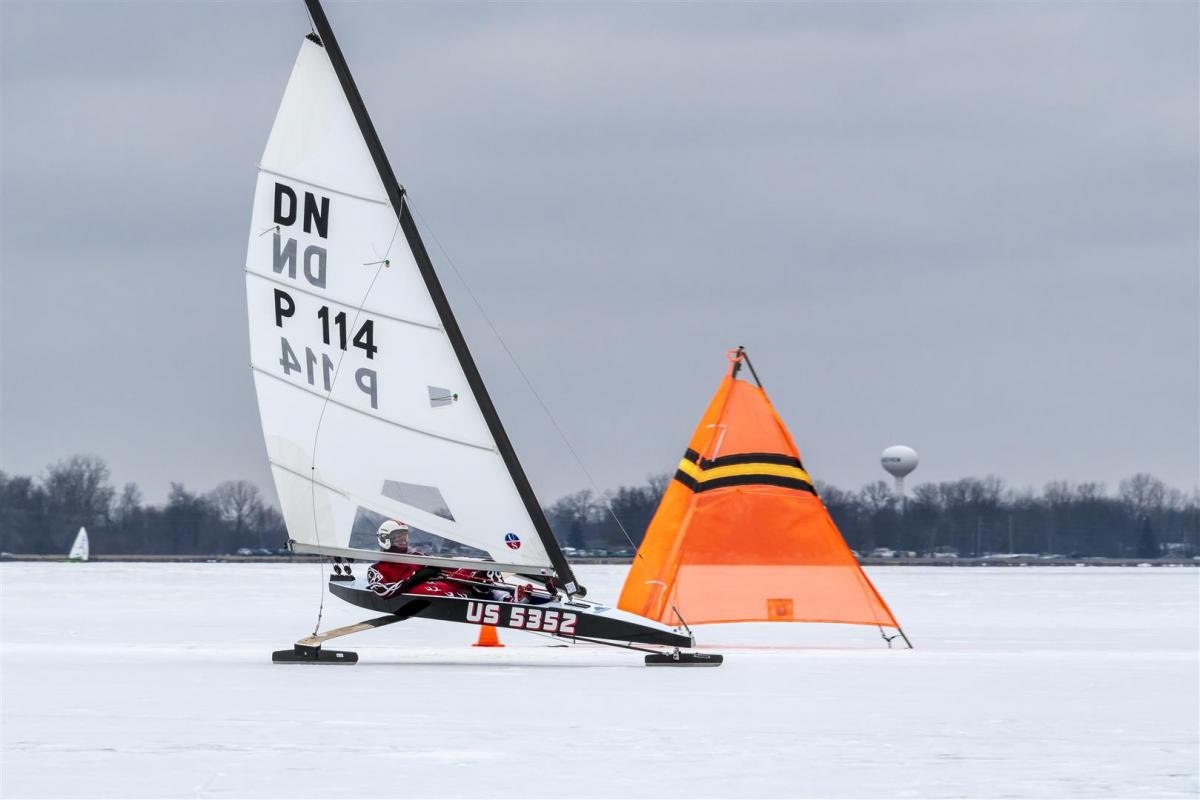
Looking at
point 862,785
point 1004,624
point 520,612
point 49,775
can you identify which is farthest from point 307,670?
point 1004,624

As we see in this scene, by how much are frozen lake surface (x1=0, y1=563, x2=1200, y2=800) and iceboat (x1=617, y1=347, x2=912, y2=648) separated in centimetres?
43

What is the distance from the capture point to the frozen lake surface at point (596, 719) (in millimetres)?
8258

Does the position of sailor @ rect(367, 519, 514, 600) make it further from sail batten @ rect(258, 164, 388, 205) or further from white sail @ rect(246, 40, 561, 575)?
sail batten @ rect(258, 164, 388, 205)

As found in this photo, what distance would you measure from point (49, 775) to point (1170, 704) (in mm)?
6534

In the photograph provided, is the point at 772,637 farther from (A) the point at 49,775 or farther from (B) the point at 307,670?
(A) the point at 49,775

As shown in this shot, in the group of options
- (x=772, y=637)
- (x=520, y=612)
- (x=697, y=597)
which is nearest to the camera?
(x=520, y=612)

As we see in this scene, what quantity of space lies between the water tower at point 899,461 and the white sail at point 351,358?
3719 inches

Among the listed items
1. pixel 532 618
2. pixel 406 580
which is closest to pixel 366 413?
pixel 406 580

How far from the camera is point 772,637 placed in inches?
711

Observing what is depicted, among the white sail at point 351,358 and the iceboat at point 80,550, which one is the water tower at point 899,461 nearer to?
the iceboat at point 80,550

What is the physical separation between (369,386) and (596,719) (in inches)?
190

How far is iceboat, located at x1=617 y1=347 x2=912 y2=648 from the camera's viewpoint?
1599cm

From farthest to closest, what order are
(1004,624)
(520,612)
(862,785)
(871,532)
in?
1. (871,532)
2. (1004,624)
3. (520,612)
4. (862,785)

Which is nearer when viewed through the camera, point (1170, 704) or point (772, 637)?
point (1170, 704)
